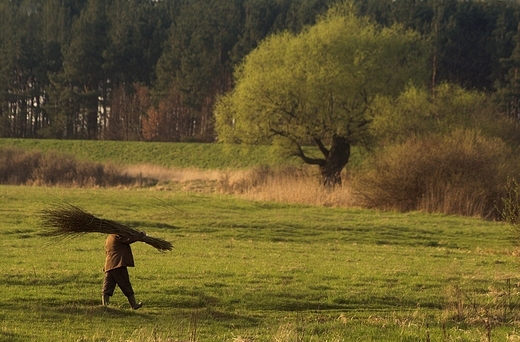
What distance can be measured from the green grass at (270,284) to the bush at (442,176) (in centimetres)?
752

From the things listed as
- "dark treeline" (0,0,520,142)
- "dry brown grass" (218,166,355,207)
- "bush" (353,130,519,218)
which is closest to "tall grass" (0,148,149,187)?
"dry brown grass" (218,166,355,207)

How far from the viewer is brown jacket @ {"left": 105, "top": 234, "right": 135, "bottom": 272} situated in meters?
14.6

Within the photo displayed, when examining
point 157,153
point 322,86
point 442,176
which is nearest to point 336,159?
point 322,86

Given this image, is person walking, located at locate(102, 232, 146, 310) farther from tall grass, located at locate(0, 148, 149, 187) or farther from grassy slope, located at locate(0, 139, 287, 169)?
grassy slope, located at locate(0, 139, 287, 169)

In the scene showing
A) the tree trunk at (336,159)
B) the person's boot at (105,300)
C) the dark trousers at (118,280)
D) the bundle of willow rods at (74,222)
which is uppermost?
the tree trunk at (336,159)

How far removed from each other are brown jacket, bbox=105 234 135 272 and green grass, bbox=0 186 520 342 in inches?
35.3

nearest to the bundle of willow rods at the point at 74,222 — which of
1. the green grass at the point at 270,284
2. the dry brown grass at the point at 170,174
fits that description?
the green grass at the point at 270,284

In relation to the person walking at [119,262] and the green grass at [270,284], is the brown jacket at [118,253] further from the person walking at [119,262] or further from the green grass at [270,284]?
the green grass at [270,284]

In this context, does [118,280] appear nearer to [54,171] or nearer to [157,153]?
[54,171]

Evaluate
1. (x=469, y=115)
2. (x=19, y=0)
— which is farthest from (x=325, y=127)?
(x=19, y=0)

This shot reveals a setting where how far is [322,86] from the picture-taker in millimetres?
50250

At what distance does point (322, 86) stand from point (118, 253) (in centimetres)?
3683

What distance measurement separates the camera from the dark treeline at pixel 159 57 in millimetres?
96125

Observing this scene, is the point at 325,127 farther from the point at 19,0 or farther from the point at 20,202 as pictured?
the point at 19,0
